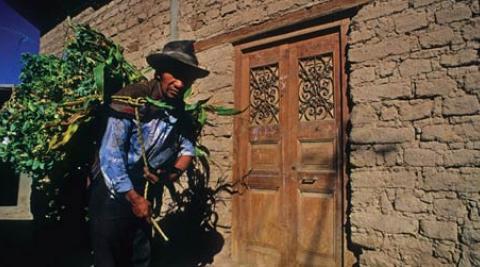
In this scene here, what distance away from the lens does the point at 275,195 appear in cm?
439

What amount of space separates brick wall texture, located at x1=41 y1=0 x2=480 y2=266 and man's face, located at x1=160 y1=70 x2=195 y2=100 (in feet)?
5.10

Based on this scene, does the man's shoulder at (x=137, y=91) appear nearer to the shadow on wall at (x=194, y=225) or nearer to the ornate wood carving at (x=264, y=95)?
the ornate wood carving at (x=264, y=95)

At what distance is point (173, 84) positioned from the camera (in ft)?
10.2

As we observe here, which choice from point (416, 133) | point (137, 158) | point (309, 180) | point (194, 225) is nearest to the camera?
point (137, 158)

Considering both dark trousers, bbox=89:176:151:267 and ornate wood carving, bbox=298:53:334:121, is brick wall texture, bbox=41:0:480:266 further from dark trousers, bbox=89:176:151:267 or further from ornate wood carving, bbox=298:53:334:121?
dark trousers, bbox=89:176:151:267

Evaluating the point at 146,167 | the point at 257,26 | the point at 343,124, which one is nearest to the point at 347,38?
the point at 343,124

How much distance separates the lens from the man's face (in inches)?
123

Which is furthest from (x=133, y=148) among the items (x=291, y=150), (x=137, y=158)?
(x=291, y=150)

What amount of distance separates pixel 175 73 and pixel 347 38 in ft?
5.63

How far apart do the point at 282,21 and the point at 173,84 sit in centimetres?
177

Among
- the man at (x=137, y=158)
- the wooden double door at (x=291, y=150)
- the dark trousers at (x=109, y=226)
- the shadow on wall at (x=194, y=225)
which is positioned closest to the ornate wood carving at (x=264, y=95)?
Result: the wooden double door at (x=291, y=150)

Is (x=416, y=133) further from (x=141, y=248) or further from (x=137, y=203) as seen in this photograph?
(x=141, y=248)

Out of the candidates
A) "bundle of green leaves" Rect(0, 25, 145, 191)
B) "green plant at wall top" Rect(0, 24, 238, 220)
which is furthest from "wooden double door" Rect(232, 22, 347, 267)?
"bundle of green leaves" Rect(0, 25, 145, 191)

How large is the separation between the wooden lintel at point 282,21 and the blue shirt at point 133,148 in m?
1.74
